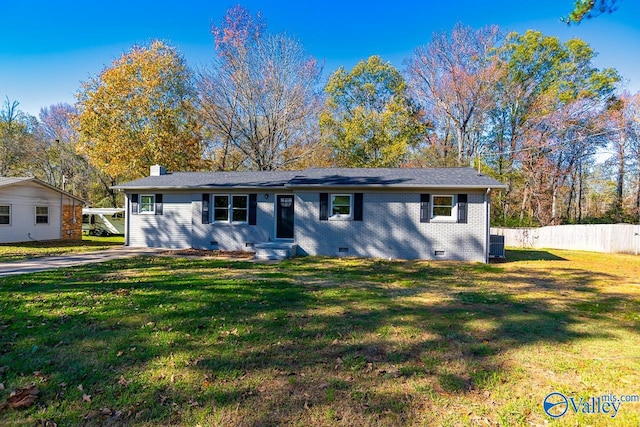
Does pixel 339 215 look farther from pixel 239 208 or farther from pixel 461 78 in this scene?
pixel 461 78

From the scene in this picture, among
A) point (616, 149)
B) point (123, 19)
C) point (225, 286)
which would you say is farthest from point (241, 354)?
point (616, 149)

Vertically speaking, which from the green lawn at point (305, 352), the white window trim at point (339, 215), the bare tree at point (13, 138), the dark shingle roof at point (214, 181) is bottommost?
the green lawn at point (305, 352)

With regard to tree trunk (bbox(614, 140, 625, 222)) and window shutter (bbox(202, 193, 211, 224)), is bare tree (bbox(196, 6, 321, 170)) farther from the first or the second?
tree trunk (bbox(614, 140, 625, 222))

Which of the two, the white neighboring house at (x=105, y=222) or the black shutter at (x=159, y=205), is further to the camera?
the white neighboring house at (x=105, y=222)

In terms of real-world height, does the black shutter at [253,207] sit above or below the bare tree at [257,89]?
below

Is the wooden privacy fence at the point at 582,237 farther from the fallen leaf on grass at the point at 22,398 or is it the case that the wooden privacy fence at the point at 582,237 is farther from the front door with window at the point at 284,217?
the fallen leaf on grass at the point at 22,398

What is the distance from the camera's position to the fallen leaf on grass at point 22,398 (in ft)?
8.69

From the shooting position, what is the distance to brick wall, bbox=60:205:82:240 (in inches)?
714

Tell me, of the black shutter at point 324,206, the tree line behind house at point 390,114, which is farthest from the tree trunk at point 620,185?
the black shutter at point 324,206

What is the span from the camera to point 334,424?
2.49 m

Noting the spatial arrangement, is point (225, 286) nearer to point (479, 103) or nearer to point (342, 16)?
point (342, 16)

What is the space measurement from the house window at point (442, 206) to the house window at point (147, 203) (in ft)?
38.6

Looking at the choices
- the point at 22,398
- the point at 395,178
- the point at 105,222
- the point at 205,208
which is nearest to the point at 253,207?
the point at 205,208

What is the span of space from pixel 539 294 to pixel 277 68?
1990 centimetres
